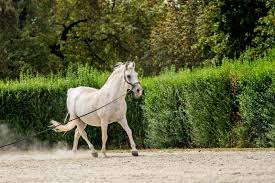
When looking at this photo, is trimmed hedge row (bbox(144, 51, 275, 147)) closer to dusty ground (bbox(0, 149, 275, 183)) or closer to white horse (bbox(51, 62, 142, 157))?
dusty ground (bbox(0, 149, 275, 183))

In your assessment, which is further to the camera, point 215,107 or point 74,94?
point 215,107

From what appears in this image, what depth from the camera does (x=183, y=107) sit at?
25578 millimetres

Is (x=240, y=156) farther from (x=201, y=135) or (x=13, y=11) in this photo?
(x=13, y=11)

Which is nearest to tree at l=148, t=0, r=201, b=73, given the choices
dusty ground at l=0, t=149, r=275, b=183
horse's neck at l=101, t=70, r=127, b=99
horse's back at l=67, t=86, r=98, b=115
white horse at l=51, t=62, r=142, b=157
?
horse's back at l=67, t=86, r=98, b=115

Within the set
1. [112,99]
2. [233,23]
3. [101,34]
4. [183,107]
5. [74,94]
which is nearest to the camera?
[112,99]

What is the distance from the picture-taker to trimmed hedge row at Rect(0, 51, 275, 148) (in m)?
22.1

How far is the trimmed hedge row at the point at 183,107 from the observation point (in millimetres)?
22109

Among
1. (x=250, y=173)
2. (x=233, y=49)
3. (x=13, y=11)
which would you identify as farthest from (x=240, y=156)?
(x=13, y=11)

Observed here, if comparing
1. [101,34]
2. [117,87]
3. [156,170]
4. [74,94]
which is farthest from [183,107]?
[101,34]

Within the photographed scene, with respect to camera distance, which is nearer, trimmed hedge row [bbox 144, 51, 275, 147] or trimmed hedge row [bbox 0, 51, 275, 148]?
trimmed hedge row [bbox 144, 51, 275, 147]

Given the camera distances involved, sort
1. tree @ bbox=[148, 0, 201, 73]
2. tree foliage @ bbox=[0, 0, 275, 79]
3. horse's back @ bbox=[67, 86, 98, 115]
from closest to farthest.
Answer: horse's back @ bbox=[67, 86, 98, 115], tree foliage @ bbox=[0, 0, 275, 79], tree @ bbox=[148, 0, 201, 73]

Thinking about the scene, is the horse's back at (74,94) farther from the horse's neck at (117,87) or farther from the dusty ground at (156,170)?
the dusty ground at (156,170)

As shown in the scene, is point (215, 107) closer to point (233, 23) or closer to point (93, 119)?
point (93, 119)

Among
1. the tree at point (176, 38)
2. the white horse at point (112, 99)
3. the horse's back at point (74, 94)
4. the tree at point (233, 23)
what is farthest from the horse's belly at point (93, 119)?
the tree at point (176, 38)
